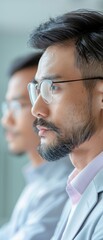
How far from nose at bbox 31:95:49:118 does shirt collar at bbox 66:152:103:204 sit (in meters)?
0.17

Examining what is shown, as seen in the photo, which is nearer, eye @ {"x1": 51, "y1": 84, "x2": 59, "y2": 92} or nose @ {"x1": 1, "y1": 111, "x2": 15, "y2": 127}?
eye @ {"x1": 51, "y1": 84, "x2": 59, "y2": 92}

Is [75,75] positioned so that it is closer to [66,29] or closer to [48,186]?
[66,29]

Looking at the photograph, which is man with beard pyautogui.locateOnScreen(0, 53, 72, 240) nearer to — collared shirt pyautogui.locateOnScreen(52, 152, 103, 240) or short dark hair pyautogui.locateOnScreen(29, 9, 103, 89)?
collared shirt pyautogui.locateOnScreen(52, 152, 103, 240)

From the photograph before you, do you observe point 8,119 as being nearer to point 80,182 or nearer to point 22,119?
point 22,119

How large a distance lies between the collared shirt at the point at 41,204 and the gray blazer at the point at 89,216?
0.53 m

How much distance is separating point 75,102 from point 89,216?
0.29 m

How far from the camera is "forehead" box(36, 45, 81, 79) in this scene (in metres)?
1.32

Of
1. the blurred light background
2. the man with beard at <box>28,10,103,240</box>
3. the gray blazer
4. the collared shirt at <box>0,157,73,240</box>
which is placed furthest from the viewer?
the blurred light background

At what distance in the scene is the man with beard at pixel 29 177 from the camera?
1.87 meters

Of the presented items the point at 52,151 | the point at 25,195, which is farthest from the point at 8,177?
the point at 52,151

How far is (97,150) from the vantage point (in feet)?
4.31

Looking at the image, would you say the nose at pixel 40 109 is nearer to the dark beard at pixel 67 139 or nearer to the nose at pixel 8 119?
the dark beard at pixel 67 139

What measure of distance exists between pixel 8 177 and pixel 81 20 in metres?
2.99

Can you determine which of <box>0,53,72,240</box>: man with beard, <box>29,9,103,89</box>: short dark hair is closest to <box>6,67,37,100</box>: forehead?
<box>0,53,72,240</box>: man with beard
